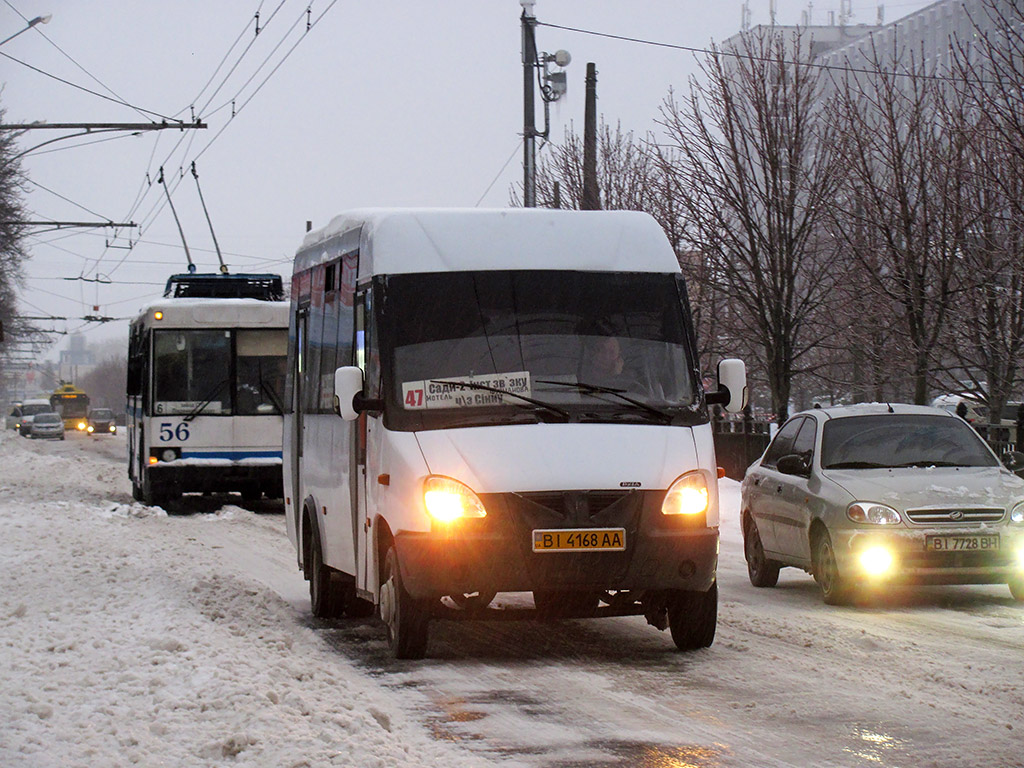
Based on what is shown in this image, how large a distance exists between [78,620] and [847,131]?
1745 centimetres

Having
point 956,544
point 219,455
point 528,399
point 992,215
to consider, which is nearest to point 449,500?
point 528,399

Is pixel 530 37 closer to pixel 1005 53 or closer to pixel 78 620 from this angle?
pixel 1005 53

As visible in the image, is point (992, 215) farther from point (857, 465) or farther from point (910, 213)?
point (857, 465)

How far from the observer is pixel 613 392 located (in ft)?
30.4

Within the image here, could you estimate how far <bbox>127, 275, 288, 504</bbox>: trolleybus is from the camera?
24797 mm

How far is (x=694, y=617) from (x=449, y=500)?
174 cm

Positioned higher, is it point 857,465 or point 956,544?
point 857,465

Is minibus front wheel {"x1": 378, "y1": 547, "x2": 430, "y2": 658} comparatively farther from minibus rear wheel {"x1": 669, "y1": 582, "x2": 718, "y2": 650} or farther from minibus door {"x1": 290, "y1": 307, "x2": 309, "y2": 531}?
minibus door {"x1": 290, "y1": 307, "x2": 309, "y2": 531}

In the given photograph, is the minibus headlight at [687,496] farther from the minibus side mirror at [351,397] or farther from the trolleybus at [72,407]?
the trolleybus at [72,407]

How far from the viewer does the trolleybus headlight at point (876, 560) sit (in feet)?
39.0

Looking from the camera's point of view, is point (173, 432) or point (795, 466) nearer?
point (795, 466)

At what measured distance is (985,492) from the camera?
1215cm

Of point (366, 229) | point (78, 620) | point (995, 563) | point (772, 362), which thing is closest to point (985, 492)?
point (995, 563)

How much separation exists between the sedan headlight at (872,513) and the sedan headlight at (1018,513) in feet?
2.84
